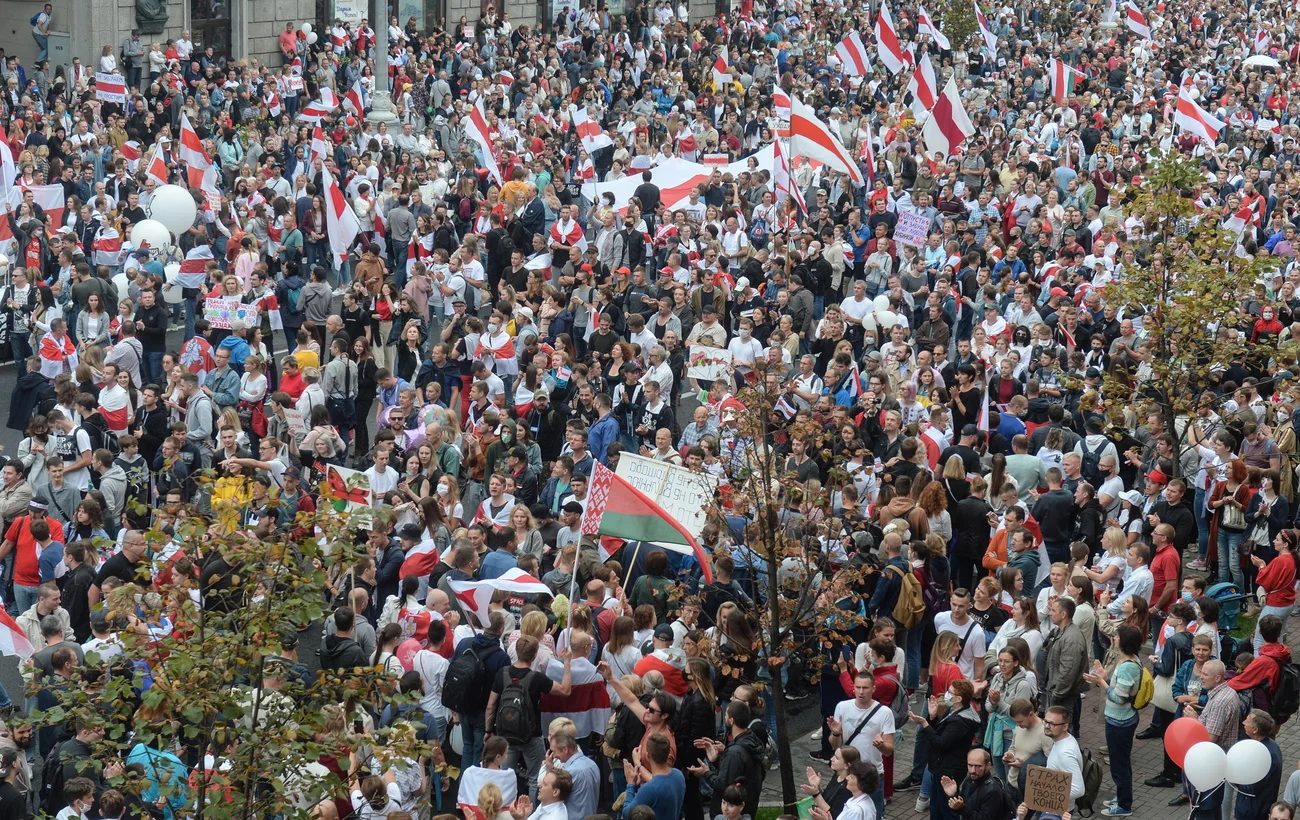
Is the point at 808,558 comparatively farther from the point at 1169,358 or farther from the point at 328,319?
the point at 328,319

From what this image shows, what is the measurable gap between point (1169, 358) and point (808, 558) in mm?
5838

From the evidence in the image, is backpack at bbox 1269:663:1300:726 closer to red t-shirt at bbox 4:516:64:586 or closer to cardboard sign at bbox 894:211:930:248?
red t-shirt at bbox 4:516:64:586

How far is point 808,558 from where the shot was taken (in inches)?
469

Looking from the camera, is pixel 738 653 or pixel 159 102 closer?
pixel 738 653

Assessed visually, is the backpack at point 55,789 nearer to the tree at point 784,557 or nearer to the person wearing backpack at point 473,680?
the person wearing backpack at point 473,680

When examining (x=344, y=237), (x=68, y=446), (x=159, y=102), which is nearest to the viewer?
(x=68, y=446)

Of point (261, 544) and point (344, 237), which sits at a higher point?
point (261, 544)

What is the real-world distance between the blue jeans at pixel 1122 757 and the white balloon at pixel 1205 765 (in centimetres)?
100

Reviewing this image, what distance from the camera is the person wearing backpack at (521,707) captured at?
11.7 meters

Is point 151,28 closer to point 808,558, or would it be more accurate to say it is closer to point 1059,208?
point 1059,208

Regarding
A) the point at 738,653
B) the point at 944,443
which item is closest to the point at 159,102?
the point at 944,443

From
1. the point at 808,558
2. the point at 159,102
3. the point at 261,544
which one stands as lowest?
the point at 159,102

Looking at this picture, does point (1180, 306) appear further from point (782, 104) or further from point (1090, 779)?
point (782, 104)

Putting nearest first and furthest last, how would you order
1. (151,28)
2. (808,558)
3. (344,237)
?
(808,558) < (344,237) < (151,28)
